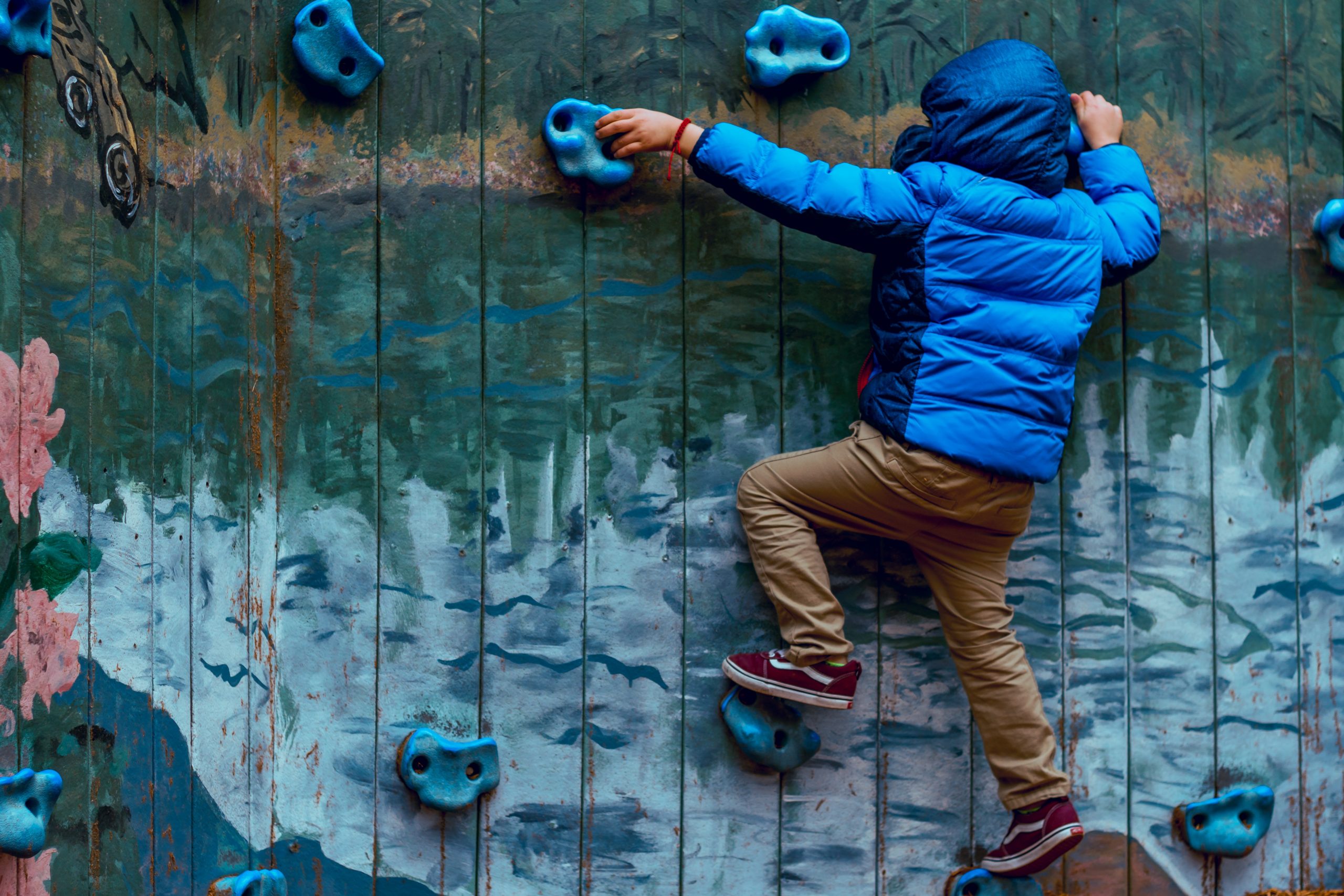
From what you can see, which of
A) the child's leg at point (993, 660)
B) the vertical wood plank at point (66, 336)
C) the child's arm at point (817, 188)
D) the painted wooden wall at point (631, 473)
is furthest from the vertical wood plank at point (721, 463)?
the vertical wood plank at point (66, 336)

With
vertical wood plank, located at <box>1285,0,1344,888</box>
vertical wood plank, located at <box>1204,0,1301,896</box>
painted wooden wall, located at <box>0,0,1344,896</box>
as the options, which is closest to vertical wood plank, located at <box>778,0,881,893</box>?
painted wooden wall, located at <box>0,0,1344,896</box>

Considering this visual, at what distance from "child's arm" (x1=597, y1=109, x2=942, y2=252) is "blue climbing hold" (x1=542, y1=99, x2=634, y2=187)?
21 centimetres

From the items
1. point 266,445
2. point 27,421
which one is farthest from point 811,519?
point 27,421

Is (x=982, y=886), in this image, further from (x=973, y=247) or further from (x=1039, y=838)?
(x=973, y=247)

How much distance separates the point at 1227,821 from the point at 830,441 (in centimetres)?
110

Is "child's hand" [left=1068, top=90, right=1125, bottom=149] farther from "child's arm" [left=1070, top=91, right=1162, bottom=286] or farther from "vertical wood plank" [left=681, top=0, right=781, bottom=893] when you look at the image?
"vertical wood plank" [left=681, top=0, right=781, bottom=893]

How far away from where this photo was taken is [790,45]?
2195 mm

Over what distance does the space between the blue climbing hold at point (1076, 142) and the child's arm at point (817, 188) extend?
0.44 meters

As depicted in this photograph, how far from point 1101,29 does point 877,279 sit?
77cm

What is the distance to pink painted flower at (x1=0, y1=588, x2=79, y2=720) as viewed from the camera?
169 cm

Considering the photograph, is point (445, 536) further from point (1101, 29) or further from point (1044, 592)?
point (1101, 29)

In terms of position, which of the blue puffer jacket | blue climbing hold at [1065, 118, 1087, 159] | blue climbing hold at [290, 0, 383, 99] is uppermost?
blue climbing hold at [290, 0, 383, 99]

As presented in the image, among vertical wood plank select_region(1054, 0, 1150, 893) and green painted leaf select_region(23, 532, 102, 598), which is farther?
vertical wood plank select_region(1054, 0, 1150, 893)

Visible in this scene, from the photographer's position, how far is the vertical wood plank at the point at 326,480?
2180mm
